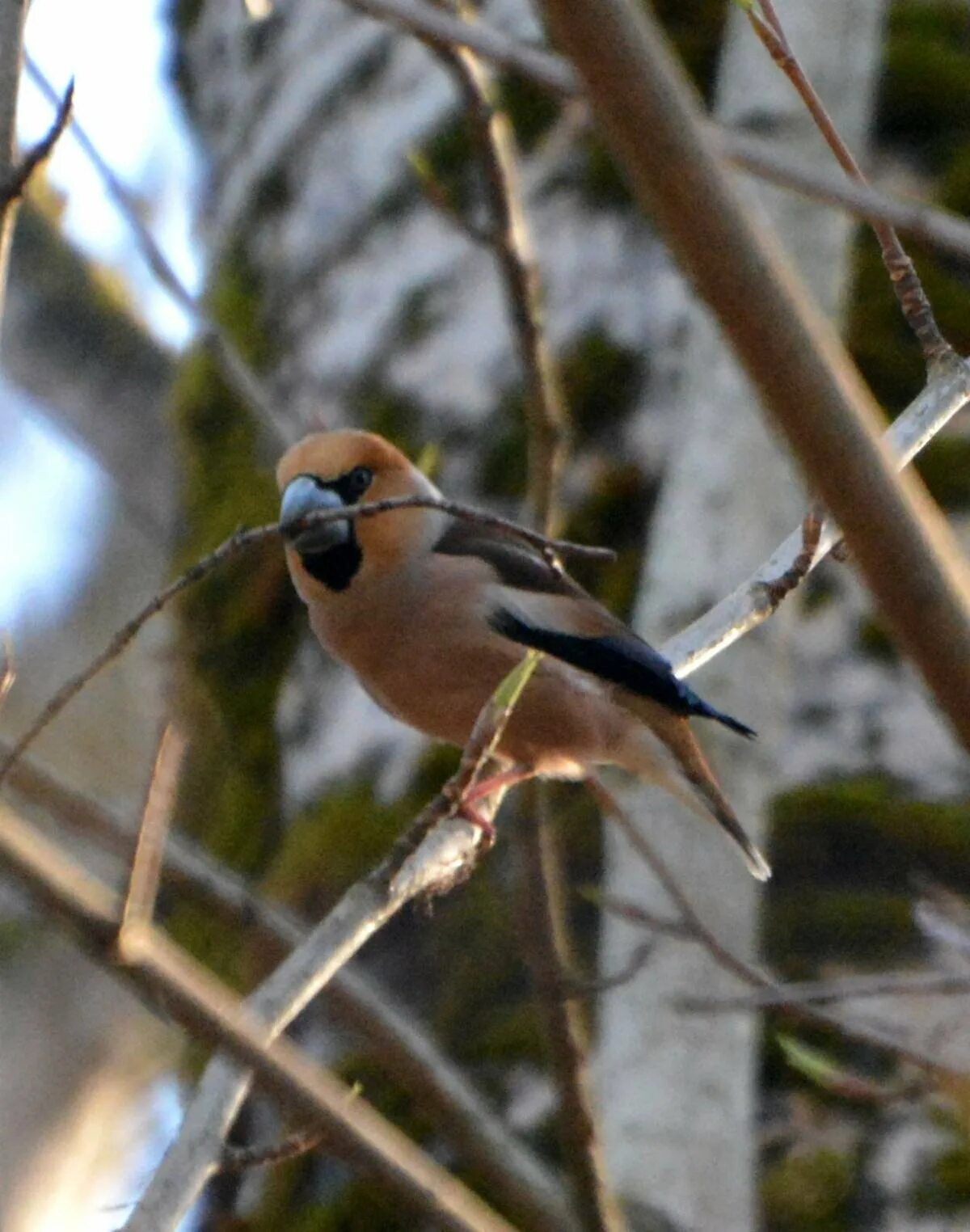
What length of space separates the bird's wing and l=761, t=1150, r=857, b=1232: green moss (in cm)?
61

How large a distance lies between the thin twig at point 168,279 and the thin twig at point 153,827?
0.86 metres

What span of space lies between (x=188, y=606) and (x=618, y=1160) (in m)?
1.94

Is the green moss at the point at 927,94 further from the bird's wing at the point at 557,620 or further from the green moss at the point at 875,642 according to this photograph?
the bird's wing at the point at 557,620

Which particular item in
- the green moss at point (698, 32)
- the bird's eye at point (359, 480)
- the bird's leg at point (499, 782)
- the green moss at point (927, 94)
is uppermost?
the green moss at point (698, 32)

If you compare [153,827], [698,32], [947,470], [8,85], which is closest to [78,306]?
[698,32]

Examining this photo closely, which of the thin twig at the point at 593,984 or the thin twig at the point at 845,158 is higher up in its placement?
the thin twig at the point at 845,158

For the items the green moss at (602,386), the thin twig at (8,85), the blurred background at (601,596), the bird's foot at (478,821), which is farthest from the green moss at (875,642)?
the thin twig at (8,85)

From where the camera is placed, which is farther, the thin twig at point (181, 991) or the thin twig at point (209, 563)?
the thin twig at point (209, 563)

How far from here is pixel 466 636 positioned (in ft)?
9.66

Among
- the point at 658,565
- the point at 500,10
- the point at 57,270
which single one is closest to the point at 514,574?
the point at 658,565

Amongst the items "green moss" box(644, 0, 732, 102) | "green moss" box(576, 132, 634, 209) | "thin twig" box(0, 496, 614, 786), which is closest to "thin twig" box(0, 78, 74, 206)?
"thin twig" box(0, 496, 614, 786)

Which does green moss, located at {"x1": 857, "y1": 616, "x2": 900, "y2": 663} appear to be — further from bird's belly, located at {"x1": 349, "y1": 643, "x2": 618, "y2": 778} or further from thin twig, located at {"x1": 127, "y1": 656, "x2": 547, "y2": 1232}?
thin twig, located at {"x1": 127, "y1": 656, "x2": 547, "y2": 1232}

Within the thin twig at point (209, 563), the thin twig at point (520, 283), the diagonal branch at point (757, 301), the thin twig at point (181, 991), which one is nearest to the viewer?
the diagonal branch at point (757, 301)

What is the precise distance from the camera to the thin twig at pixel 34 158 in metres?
1.48
